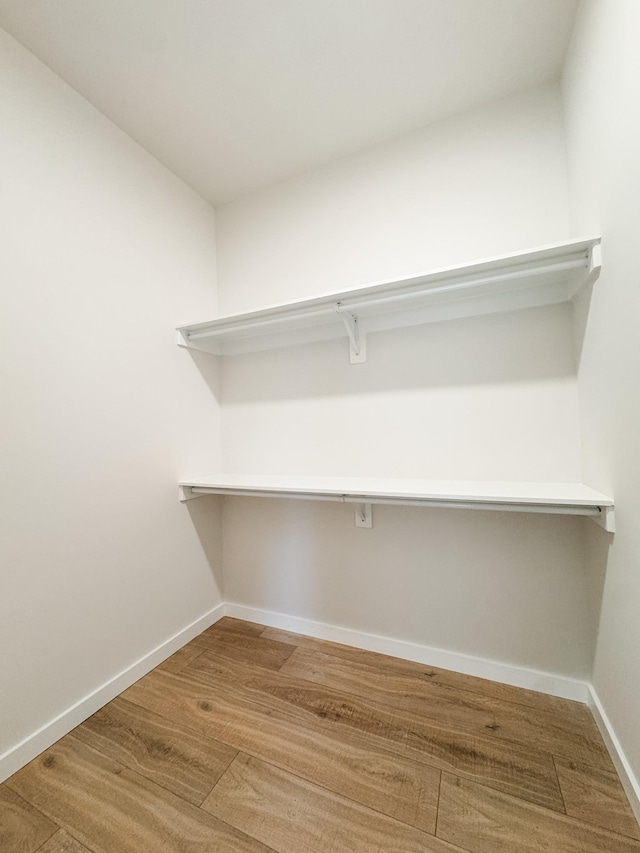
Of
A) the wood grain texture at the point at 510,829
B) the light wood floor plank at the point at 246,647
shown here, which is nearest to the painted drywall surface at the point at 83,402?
the light wood floor plank at the point at 246,647

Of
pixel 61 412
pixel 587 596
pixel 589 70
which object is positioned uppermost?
pixel 589 70

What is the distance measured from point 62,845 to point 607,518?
5.57 feet

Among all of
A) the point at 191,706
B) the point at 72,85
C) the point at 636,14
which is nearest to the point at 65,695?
the point at 191,706

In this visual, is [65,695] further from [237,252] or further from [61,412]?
[237,252]

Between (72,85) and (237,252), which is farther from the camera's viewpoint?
(237,252)

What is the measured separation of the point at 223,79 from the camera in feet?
4.11

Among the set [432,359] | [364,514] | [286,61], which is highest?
[286,61]

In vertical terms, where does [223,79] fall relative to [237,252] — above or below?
above

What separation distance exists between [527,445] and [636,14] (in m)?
1.15

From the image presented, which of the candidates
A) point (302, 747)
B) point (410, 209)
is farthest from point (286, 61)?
point (302, 747)

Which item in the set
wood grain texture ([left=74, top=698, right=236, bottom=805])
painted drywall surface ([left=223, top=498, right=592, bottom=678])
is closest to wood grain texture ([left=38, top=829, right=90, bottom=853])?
wood grain texture ([left=74, top=698, right=236, bottom=805])

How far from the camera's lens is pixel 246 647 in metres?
1.58

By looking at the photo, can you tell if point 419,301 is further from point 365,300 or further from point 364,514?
point 364,514

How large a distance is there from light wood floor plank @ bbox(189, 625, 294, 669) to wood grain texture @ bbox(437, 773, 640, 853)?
80cm
